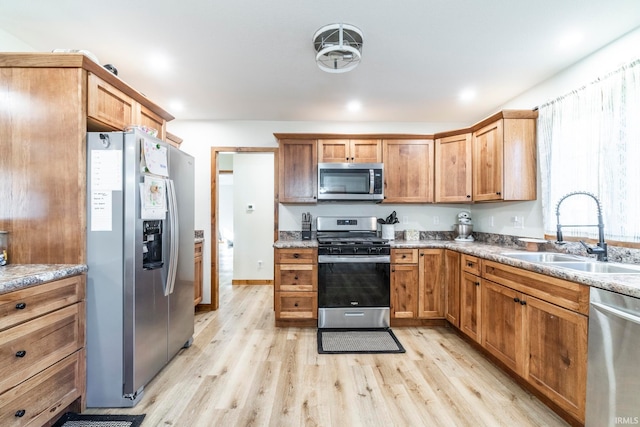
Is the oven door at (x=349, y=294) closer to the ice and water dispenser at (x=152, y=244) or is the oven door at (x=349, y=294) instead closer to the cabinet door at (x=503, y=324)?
the cabinet door at (x=503, y=324)

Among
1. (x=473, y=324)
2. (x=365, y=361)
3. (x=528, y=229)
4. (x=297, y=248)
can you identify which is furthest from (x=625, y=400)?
(x=297, y=248)

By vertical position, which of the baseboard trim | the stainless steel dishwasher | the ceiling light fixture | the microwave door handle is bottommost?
the baseboard trim

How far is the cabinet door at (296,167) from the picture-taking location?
3426mm

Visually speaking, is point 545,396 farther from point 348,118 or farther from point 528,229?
point 348,118

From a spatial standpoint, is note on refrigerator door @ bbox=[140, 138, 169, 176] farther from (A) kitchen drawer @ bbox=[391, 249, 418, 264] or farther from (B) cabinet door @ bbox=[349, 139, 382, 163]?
(A) kitchen drawer @ bbox=[391, 249, 418, 264]

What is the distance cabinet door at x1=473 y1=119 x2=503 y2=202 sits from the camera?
2.75 metres

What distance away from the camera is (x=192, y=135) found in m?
3.79

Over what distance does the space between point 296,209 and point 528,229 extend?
8.44 ft

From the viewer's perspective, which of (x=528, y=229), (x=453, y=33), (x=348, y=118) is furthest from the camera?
(x=348, y=118)

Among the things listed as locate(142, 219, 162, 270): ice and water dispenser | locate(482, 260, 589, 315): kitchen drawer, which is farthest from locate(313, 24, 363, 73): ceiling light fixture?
locate(482, 260, 589, 315): kitchen drawer

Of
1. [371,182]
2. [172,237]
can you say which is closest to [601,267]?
[371,182]

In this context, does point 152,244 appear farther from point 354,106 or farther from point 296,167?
point 354,106

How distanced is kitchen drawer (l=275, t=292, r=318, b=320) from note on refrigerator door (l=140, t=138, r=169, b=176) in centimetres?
172

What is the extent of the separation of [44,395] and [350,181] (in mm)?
2944
